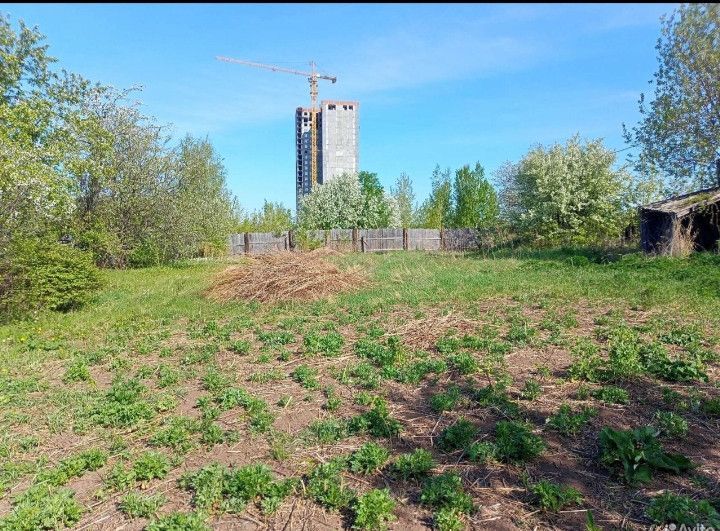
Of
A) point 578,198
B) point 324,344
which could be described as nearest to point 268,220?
point 578,198

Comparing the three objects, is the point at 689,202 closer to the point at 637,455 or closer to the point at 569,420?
the point at 569,420

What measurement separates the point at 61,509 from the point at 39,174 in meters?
8.47

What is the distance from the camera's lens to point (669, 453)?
3.01m

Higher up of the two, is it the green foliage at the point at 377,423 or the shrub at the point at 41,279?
the shrub at the point at 41,279

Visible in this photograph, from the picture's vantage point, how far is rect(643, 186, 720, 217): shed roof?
13828mm

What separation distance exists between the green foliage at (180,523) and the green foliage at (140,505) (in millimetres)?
141

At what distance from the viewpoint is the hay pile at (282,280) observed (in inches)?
357

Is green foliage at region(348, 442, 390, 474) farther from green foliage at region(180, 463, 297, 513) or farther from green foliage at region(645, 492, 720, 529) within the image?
green foliage at region(645, 492, 720, 529)

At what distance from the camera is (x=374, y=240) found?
30.3 metres

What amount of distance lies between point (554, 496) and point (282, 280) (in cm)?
703

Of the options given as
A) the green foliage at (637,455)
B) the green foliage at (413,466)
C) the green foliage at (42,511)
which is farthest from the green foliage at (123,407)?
the green foliage at (637,455)

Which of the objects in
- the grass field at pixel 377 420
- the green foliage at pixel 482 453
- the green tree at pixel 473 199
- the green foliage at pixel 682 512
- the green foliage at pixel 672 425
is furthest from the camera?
the green tree at pixel 473 199

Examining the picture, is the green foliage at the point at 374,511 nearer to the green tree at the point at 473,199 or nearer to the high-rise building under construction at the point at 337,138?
the green tree at the point at 473,199

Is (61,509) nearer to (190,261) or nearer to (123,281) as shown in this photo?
(123,281)
